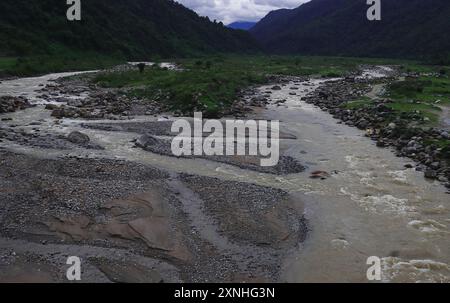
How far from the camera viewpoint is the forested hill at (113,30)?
285 ft

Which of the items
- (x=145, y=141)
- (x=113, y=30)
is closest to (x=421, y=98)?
(x=145, y=141)

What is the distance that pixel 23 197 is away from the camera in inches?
687

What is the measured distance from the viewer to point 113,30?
119812 millimetres

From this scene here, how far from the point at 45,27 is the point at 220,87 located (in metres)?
62.9

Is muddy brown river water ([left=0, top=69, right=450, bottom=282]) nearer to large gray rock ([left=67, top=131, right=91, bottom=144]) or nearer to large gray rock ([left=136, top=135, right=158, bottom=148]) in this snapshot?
large gray rock ([left=136, top=135, right=158, bottom=148])

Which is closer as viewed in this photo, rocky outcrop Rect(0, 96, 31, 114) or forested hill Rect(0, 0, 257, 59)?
rocky outcrop Rect(0, 96, 31, 114)

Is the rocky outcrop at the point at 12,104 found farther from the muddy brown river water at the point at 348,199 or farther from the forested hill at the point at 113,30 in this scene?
the forested hill at the point at 113,30

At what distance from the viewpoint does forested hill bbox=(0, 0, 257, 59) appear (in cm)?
8700

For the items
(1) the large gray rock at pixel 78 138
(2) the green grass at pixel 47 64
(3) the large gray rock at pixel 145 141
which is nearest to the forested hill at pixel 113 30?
(2) the green grass at pixel 47 64

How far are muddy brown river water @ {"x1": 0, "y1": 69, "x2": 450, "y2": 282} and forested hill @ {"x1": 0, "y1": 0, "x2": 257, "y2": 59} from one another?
196 feet

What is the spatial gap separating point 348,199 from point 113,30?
11151 cm

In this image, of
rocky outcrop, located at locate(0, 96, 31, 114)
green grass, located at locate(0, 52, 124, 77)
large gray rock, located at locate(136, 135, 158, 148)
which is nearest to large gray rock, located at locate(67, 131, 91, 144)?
large gray rock, located at locate(136, 135, 158, 148)

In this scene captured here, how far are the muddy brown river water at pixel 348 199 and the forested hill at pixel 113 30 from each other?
59.9m

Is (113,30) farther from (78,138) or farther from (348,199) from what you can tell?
(348,199)
